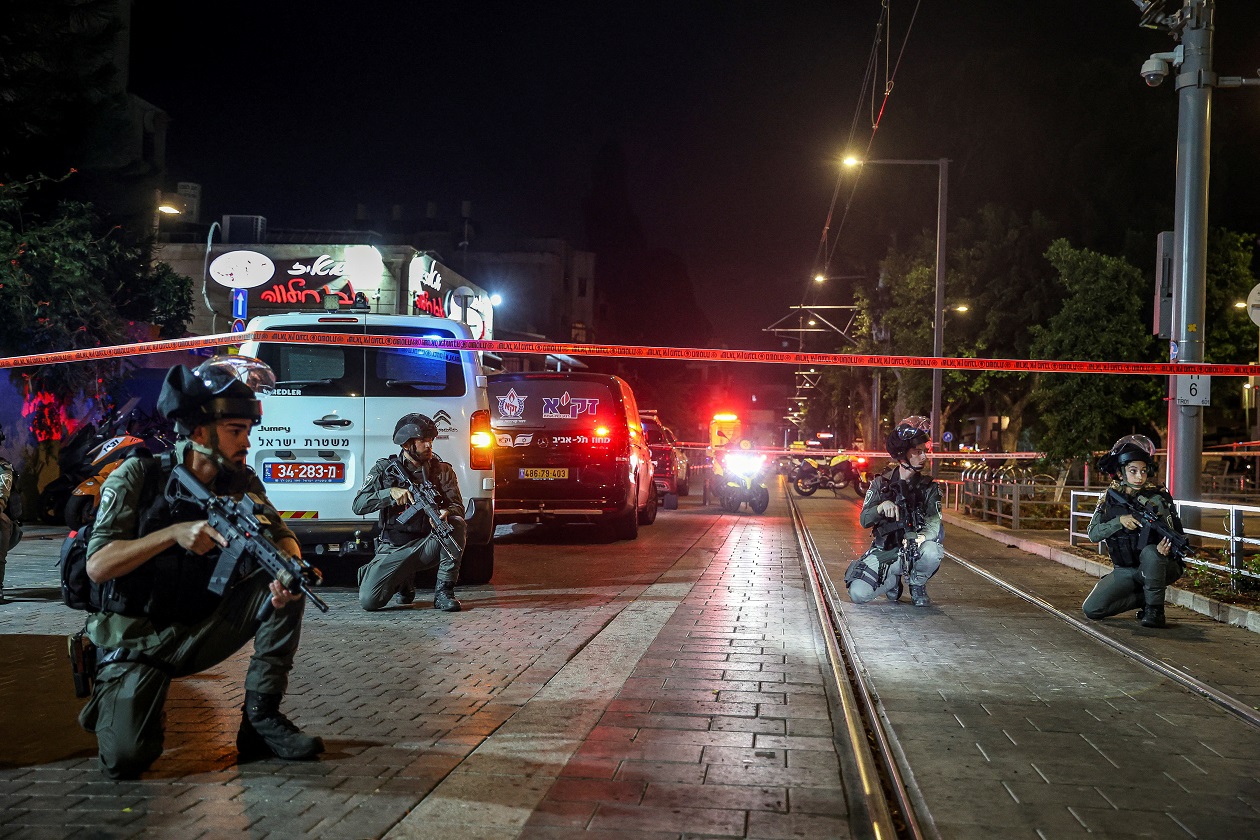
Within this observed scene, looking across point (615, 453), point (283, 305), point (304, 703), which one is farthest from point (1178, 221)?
point (283, 305)

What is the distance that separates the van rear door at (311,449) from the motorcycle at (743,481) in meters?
13.8

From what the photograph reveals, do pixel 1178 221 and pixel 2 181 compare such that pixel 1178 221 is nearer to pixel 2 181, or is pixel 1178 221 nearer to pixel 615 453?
pixel 615 453

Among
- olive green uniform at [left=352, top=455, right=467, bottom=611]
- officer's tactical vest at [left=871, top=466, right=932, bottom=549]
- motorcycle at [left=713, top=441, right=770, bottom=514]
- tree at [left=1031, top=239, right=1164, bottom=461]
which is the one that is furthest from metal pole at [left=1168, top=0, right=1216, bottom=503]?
motorcycle at [left=713, top=441, right=770, bottom=514]

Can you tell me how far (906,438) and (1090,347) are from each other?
1095 centimetres

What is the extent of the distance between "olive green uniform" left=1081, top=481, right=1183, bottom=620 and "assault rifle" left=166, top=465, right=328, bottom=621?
244 inches

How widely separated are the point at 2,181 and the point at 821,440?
77.6m

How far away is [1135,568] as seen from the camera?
27.6 ft

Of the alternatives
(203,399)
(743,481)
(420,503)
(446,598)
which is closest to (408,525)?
(420,503)

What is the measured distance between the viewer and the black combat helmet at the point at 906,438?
9.36m

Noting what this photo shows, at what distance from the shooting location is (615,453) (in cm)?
1459

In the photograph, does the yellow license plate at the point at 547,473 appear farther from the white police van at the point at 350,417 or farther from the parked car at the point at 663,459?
the parked car at the point at 663,459

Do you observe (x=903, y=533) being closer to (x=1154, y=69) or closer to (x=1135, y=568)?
(x=1135, y=568)

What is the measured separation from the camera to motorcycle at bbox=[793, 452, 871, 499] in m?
32.2

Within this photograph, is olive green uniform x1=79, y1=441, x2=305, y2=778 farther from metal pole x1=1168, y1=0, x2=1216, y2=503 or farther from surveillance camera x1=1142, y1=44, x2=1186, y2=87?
surveillance camera x1=1142, y1=44, x2=1186, y2=87
